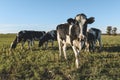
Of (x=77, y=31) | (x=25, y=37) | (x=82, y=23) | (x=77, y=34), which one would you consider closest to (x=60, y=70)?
(x=77, y=34)

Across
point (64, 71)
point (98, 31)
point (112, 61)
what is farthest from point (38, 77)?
point (98, 31)

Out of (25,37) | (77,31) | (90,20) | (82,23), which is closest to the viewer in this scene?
(82,23)

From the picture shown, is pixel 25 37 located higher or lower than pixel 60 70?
higher

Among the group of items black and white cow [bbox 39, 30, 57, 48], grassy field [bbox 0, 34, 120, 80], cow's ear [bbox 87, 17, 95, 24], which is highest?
cow's ear [bbox 87, 17, 95, 24]

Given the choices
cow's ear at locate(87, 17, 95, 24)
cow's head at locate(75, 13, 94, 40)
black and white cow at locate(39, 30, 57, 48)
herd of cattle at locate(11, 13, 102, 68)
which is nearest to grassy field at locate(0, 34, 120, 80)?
herd of cattle at locate(11, 13, 102, 68)

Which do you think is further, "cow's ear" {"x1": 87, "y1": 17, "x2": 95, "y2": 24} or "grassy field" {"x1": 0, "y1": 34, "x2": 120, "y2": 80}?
"cow's ear" {"x1": 87, "y1": 17, "x2": 95, "y2": 24}

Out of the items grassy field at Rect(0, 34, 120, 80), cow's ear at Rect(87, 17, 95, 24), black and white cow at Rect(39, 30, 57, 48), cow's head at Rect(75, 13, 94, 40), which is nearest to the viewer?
grassy field at Rect(0, 34, 120, 80)

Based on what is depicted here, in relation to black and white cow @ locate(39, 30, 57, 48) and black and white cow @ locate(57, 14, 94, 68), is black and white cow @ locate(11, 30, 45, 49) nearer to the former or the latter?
black and white cow @ locate(39, 30, 57, 48)

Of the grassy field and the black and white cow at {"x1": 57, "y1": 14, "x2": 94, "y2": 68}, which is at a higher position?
the black and white cow at {"x1": 57, "y1": 14, "x2": 94, "y2": 68}

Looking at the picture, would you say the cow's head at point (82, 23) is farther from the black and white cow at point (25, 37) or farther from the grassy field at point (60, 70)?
the black and white cow at point (25, 37)

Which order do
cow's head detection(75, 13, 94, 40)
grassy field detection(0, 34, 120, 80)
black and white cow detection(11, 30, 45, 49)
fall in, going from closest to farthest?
grassy field detection(0, 34, 120, 80), cow's head detection(75, 13, 94, 40), black and white cow detection(11, 30, 45, 49)

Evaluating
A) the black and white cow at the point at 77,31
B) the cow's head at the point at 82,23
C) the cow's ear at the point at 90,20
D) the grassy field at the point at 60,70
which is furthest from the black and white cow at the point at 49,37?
the cow's head at the point at 82,23

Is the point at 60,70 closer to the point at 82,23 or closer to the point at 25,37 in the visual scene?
the point at 82,23

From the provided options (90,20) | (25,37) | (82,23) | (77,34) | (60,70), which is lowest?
(60,70)
